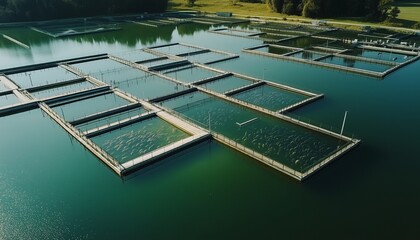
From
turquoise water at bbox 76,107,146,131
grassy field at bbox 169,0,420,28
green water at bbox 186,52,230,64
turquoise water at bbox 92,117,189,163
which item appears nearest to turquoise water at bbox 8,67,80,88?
turquoise water at bbox 76,107,146,131

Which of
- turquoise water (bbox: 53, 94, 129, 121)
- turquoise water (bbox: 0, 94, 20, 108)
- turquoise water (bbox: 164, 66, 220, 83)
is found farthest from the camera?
turquoise water (bbox: 164, 66, 220, 83)

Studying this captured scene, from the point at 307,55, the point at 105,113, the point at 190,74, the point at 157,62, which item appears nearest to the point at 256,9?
the point at 307,55

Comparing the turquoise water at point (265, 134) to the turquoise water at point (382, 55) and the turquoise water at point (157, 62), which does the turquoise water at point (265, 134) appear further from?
the turquoise water at point (382, 55)

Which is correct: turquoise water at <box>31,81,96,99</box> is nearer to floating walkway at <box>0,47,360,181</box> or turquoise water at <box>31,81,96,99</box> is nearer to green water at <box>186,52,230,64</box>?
floating walkway at <box>0,47,360,181</box>

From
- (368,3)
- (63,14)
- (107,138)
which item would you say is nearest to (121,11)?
(63,14)

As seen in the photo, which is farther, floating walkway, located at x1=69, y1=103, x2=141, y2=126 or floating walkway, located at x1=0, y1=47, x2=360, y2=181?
floating walkway, located at x1=69, y1=103, x2=141, y2=126

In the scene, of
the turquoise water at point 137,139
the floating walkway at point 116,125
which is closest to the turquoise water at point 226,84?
the floating walkway at point 116,125

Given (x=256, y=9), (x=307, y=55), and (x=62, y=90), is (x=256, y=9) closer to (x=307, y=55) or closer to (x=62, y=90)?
(x=307, y=55)

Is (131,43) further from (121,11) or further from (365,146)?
(365,146)
